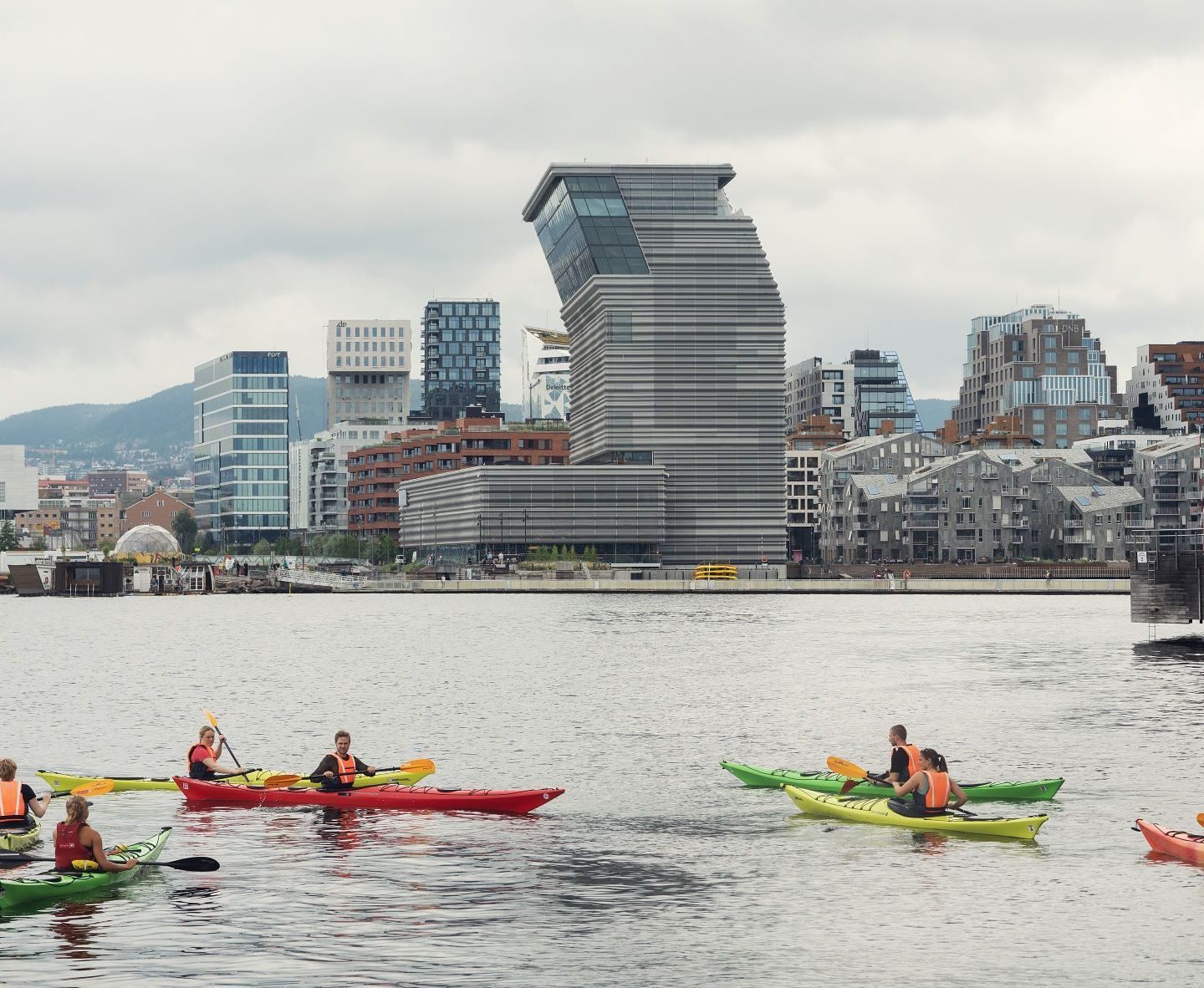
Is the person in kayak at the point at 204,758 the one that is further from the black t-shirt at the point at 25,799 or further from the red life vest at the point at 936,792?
the red life vest at the point at 936,792

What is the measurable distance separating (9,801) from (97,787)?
7.87m

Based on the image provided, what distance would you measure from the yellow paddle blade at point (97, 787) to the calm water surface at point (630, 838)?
796 millimetres

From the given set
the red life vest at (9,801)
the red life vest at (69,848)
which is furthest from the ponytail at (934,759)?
the red life vest at (9,801)

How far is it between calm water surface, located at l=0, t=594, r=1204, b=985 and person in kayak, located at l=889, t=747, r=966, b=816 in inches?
34.9

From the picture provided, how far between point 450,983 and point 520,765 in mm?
27735

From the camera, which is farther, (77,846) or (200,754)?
(200,754)

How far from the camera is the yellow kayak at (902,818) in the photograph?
3938 cm

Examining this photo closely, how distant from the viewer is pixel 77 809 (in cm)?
3281

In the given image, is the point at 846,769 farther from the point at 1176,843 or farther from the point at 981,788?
the point at 1176,843

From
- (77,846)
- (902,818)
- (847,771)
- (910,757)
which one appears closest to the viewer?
(77,846)

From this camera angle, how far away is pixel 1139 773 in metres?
51.3

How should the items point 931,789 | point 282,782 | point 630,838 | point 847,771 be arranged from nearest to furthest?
point 931,789 → point 630,838 → point 847,771 → point 282,782

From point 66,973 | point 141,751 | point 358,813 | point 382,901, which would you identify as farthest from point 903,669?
point 66,973

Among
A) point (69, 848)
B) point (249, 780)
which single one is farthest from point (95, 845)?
point (249, 780)
